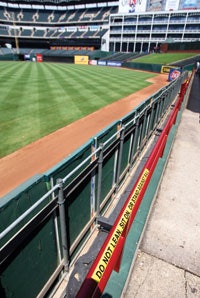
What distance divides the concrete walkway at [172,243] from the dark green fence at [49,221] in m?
1.19

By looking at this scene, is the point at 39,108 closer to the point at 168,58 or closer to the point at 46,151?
the point at 46,151

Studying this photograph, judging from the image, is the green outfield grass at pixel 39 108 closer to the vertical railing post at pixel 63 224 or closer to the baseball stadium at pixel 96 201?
the baseball stadium at pixel 96 201

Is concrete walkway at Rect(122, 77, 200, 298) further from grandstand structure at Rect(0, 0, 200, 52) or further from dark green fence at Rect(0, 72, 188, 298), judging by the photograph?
grandstand structure at Rect(0, 0, 200, 52)

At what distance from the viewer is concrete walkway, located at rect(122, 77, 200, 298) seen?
126 inches

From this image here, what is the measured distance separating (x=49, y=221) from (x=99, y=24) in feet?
337

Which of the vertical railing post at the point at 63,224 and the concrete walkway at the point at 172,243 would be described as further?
the concrete walkway at the point at 172,243

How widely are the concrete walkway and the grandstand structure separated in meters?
75.2

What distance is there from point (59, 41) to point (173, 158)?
93148 millimetres

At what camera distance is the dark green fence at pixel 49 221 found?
210cm

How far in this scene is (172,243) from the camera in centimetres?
402

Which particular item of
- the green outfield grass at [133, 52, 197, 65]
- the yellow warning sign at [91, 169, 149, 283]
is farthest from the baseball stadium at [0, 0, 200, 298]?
the green outfield grass at [133, 52, 197, 65]

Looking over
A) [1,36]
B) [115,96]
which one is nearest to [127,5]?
[1,36]

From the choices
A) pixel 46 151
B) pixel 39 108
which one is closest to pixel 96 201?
pixel 46 151

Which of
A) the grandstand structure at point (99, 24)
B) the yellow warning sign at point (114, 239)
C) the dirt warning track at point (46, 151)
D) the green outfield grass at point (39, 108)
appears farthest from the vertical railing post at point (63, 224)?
the grandstand structure at point (99, 24)
